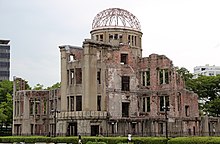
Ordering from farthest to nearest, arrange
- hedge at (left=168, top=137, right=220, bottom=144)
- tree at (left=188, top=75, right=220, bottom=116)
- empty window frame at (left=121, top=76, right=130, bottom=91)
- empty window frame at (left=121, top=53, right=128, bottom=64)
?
1. tree at (left=188, top=75, right=220, bottom=116)
2. empty window frame at (left=121, top=53, right=128, bottom=64)
3. empty window frame at (left=121, top=76, right=130, bottom=91)
4. hedge at (left=168, top=137, right=220, bottom=144)

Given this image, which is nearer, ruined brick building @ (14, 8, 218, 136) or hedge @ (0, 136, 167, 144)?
hedge @ (0, 136, 167, 144)

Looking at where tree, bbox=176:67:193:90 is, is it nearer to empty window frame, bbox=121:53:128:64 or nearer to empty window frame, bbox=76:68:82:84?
empty window frame, bbox=121:53:128:64

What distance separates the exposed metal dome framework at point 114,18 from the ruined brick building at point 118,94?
1.06ft

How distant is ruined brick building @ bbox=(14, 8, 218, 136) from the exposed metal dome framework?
0.32 m

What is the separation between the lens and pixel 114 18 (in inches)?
2307

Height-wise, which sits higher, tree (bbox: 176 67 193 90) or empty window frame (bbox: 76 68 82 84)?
tree (bbox: 176 67 193 90)

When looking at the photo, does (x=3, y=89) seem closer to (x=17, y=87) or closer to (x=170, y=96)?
(x=17, y=87)

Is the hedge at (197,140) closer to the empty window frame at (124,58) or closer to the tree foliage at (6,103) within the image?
the empty window frame at (124,58)

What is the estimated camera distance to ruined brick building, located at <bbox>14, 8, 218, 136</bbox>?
51.0 meters

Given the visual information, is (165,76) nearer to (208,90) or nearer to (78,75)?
(78,75)

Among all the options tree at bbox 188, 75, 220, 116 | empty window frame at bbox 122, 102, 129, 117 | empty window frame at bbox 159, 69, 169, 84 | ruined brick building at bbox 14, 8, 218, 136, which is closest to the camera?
ruined brick building at bbox 14, 8, 218, 136

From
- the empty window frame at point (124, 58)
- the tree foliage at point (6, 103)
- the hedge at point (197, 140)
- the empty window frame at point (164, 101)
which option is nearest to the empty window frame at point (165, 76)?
the empty window frame at point (164, 101)

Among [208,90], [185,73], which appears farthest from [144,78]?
[185,73]

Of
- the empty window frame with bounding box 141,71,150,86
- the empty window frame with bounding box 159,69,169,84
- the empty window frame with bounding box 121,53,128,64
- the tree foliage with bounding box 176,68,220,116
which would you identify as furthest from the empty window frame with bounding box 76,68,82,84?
the tree foliage with bounding box 176,68,220,116
